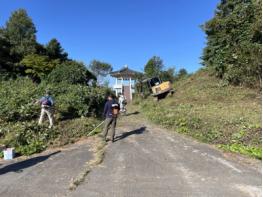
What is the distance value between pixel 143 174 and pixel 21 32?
119ft

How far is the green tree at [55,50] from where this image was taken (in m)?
40.0

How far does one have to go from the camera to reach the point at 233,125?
11453 millimetres

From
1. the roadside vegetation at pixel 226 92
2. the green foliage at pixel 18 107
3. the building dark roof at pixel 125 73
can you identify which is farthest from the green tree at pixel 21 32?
the green foliage at pixel 18 107

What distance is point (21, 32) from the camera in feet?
127

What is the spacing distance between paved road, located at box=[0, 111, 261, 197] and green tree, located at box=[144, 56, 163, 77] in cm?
3657

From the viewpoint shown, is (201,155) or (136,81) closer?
(201,155)

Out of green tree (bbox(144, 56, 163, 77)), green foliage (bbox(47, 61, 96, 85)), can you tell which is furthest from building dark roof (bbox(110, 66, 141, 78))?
green foliage (bbox(47, 61, 96, 85))

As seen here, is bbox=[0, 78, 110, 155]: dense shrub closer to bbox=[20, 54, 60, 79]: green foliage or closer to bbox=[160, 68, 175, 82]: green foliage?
bbox=[20, 54, 60, 79]: green foliage

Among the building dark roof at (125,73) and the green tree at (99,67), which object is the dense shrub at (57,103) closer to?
the building dark roof at (125,73)

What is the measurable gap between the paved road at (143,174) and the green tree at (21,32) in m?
30.3

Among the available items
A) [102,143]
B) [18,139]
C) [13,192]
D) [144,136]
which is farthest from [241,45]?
[13,192]

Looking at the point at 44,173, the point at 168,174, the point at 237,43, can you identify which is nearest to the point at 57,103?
the point at 44,173

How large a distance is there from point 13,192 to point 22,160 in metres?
3.12

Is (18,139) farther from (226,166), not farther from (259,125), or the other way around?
(259,125)
